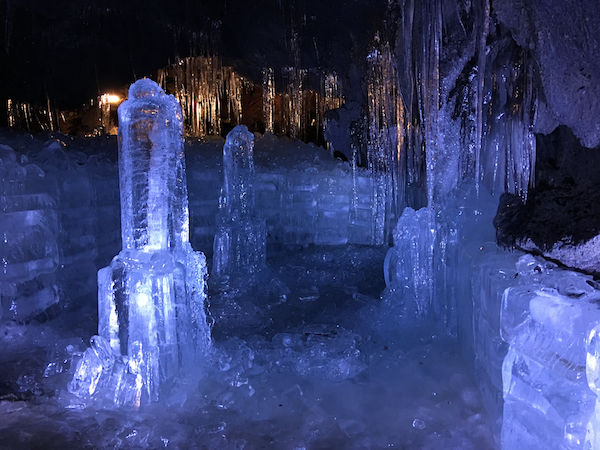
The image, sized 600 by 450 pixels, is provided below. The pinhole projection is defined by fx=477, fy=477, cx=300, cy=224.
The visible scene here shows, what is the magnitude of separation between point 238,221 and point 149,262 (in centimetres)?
328

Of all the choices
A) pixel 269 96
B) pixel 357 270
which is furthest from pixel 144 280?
pixel 269 96

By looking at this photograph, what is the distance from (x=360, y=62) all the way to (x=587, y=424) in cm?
781

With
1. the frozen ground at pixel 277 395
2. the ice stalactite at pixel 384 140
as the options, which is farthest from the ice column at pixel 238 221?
the ice stalactite at pixel 384 140

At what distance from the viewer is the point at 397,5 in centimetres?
695

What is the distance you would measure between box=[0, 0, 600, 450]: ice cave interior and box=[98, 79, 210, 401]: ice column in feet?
0.05

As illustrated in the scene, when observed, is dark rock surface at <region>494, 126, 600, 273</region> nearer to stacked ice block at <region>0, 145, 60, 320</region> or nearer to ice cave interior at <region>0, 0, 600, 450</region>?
ice cave interior at <region>0, 0, 600, 450</region>

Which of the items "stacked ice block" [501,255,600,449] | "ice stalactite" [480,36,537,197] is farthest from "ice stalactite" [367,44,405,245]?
"stacked ice block" [501,255,600,449]

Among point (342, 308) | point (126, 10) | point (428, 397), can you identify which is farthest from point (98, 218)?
point (126, 10)

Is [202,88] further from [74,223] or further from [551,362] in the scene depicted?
[551,362]

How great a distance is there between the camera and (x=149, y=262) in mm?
3418

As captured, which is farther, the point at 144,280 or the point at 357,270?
the point at 357,270

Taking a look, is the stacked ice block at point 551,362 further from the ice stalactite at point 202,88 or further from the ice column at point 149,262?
the ice stalactite at point 202,88

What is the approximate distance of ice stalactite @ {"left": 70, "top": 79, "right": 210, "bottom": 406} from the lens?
3.36 m

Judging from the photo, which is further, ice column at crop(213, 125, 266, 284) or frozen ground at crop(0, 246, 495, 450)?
ice column at crop(213, 125, 266, 284)
